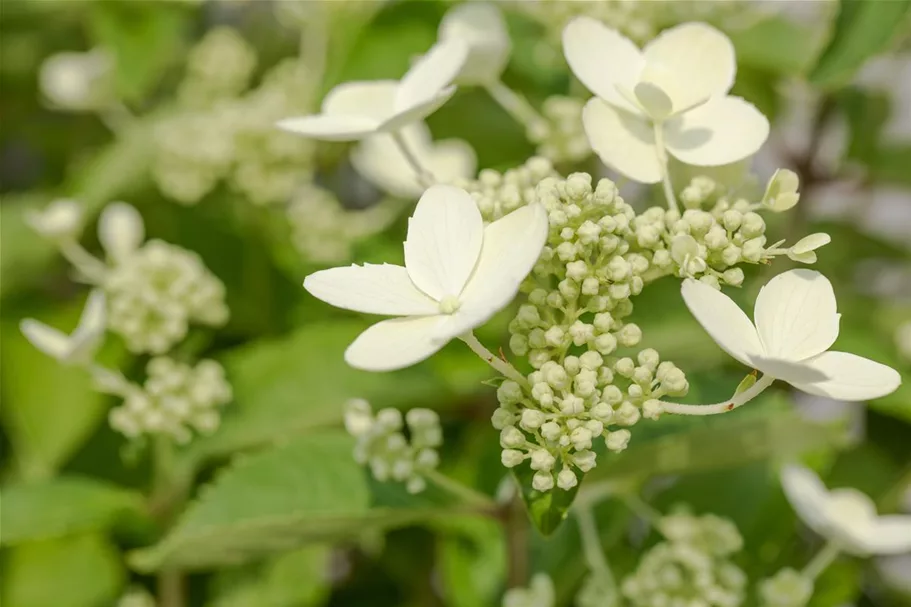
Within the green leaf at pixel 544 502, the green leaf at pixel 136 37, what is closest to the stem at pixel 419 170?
the green leaf at pixel 544 502

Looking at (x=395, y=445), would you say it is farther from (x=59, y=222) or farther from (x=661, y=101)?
(x=59, y=222)

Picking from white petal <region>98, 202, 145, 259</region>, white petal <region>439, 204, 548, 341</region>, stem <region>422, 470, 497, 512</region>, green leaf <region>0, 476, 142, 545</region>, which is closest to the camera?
white petal <region>439, 204, 548, 341</region>

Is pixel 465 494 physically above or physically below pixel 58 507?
above

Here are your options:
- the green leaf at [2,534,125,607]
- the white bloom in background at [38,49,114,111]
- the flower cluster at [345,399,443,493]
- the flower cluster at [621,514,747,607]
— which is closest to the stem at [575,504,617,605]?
the flower cluster at [621,514,747,607]

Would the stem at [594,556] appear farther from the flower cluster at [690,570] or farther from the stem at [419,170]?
the stem at [419,170]

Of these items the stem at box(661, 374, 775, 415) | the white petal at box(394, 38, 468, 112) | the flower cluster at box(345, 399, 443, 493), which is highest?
the white petal at box(394, 38, 468, 112)

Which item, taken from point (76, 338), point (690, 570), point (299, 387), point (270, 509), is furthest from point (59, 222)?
point (690, 570)

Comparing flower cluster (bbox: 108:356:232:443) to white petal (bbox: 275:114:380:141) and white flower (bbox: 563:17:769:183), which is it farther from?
white flower (bbox: 563:17:769:183)
